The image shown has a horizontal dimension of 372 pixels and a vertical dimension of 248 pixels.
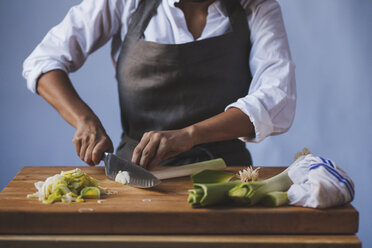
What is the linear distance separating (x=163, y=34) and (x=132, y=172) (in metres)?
0.64

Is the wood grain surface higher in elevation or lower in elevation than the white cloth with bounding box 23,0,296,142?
lower

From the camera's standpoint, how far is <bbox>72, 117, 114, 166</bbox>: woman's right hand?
57.3 inches

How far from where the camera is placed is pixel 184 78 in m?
1.73

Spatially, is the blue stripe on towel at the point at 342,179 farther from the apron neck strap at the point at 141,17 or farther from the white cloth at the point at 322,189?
the apron neck strap at the point at 141,17

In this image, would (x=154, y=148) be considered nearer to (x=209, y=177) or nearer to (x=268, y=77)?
(x=209, y=177)

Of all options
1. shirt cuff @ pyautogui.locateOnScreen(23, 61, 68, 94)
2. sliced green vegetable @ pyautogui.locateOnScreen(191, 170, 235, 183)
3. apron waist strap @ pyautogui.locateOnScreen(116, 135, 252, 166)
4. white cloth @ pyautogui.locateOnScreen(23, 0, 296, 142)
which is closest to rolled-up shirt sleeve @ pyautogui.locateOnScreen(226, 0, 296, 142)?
white cloth @ pyautogui.locateOnScreen(23, 0, 296, 142)

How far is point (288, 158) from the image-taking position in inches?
117

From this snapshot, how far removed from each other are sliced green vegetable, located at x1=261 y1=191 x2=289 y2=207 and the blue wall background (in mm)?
1840

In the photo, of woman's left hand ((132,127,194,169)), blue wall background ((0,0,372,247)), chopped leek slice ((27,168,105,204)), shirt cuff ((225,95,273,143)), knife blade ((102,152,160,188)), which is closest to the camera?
chopped leek slice ((27,168,105,204))

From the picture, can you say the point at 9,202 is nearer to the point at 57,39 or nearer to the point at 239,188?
the point at 239,188

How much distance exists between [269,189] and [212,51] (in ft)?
2.29

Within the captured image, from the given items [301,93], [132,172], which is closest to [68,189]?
[132,172]

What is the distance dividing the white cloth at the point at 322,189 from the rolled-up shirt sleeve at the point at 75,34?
0.98 m

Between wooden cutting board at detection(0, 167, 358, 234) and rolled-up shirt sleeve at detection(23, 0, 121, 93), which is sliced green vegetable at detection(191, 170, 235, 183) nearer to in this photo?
wooden cutting board at detection(0, 167, 358, 234)
